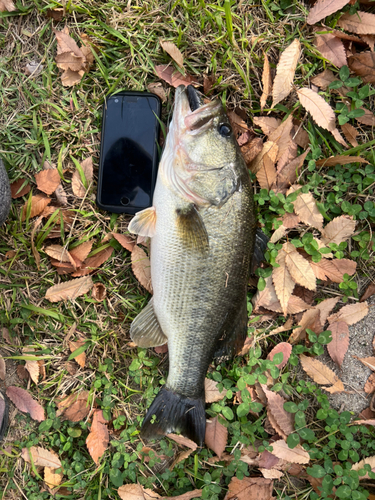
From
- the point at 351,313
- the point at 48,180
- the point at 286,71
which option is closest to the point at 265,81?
the point at 286,71

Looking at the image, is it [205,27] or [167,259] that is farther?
[205,27]

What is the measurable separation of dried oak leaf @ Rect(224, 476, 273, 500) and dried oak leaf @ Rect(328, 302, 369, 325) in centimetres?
137

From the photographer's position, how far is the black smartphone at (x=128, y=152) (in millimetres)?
2678

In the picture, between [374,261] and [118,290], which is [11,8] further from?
[374,261]

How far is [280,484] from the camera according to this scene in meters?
2.76

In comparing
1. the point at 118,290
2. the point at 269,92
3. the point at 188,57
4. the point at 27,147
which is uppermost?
the point at 188,57

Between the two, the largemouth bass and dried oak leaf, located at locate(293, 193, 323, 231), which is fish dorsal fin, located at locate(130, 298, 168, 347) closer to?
the largemouth bass

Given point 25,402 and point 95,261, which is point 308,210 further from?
point 25,402

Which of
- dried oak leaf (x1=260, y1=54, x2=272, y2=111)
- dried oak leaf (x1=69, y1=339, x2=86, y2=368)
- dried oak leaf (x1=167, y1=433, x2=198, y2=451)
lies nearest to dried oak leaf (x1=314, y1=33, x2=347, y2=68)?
dried oak leaf (x1=260, y1=54, x2=272, y2=111)

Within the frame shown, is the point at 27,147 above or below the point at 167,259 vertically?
above

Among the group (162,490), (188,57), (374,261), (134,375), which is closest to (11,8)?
(188,57)

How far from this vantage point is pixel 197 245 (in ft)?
7.39

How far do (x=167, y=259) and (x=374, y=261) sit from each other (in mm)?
1732

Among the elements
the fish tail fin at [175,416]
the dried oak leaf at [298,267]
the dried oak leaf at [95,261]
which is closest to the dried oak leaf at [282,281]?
the dried oak leaf at [298,267]
